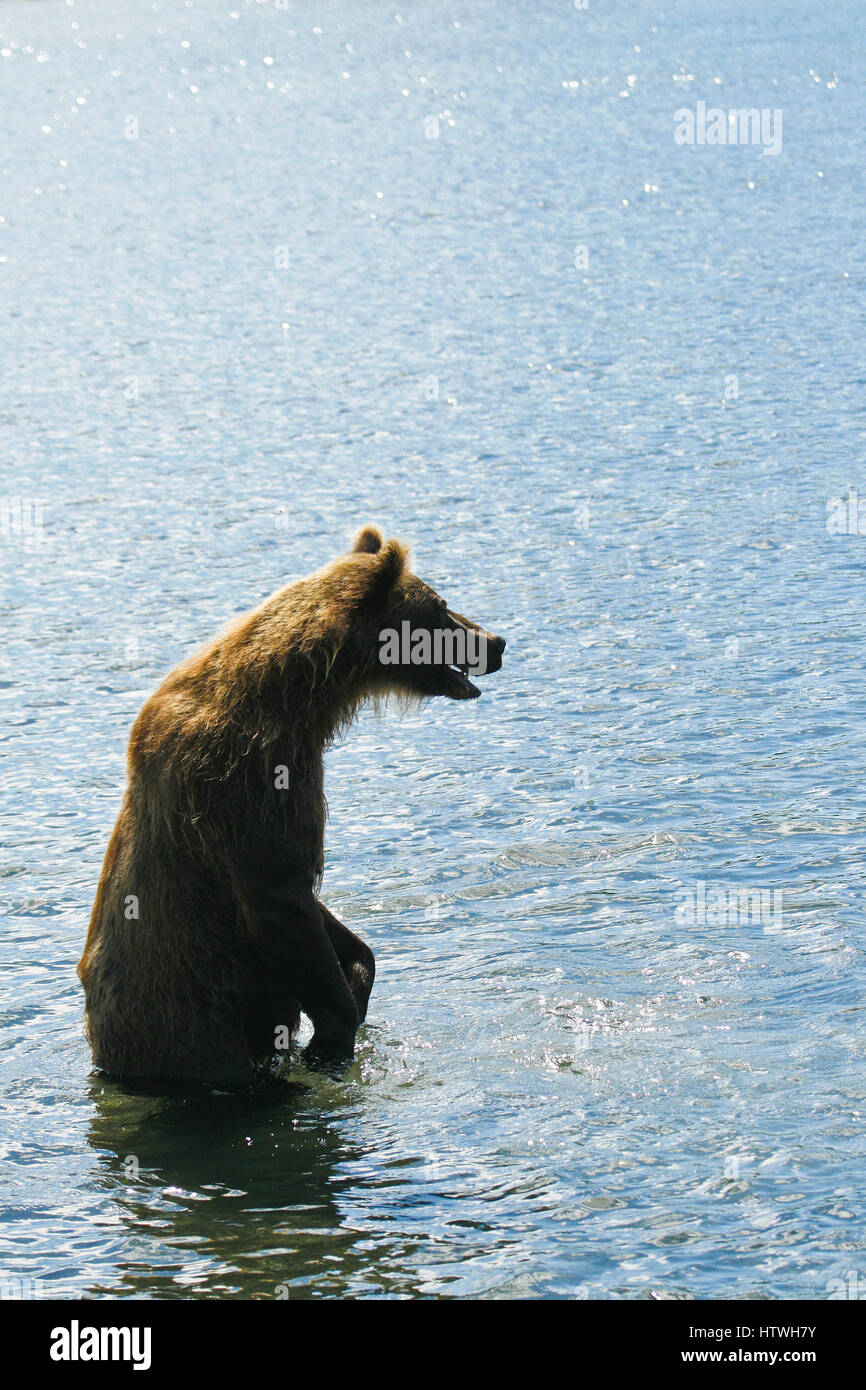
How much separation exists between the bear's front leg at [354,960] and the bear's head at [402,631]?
1008mm

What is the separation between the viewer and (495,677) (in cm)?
1232

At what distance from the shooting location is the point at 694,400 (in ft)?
61.4

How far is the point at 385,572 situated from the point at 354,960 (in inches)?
64.2

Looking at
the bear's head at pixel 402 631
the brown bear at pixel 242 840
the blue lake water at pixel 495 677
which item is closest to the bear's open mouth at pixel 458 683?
the bear's head at pixel 402 631

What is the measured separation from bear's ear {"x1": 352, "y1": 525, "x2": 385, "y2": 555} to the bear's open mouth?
573mm

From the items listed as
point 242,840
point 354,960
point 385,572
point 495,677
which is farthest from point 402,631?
point 495,677

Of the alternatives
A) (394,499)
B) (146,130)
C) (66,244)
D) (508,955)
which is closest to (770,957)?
(508,955)

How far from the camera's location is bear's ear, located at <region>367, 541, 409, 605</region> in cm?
703

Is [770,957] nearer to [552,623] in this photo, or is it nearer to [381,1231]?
[381,1231]

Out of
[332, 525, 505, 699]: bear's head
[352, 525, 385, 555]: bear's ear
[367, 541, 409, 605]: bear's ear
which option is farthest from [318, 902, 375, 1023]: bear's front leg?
[352, 525, 385, 555]: bear's ear

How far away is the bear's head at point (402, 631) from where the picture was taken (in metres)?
7.04

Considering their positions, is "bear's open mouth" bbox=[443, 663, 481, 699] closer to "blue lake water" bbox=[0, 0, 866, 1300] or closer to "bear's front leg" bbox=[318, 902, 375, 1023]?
"bear's front leg" bbox=[318, 902, 375, 1023]
